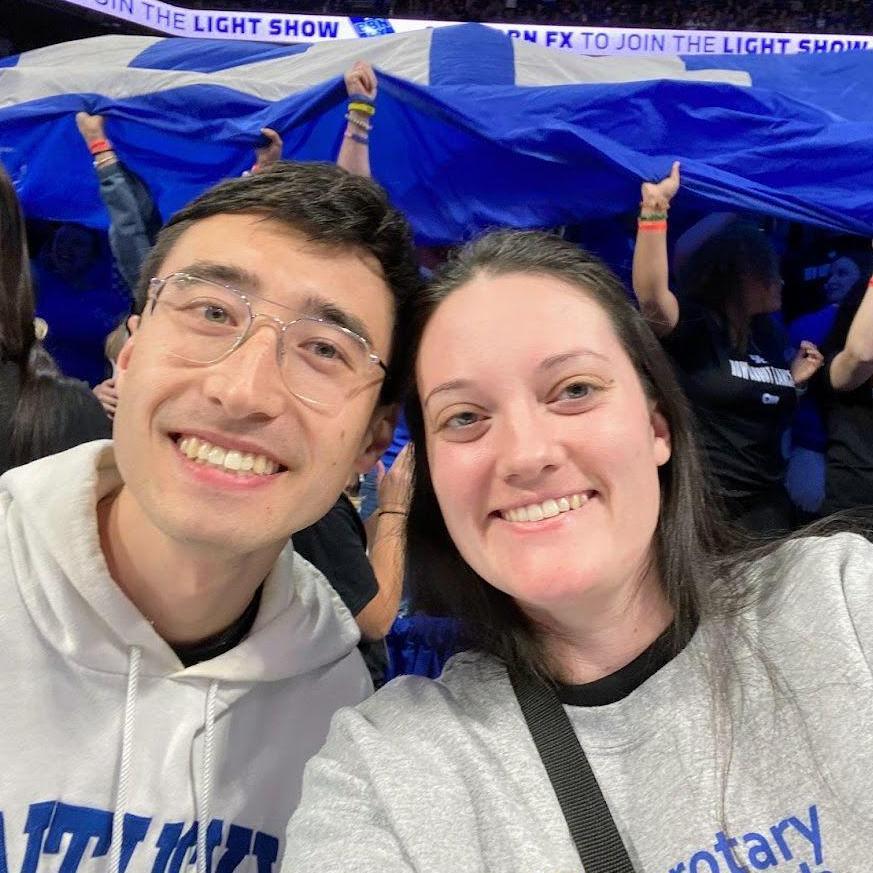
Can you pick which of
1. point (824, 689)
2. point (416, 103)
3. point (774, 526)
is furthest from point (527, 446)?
point (416, 103)

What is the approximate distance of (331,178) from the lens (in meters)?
1.11

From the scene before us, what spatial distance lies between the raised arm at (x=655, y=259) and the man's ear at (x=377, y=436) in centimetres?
113

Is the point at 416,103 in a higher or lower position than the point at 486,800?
higher

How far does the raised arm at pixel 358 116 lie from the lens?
220 centimetres

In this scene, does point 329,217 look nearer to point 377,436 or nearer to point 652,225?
point 377,436

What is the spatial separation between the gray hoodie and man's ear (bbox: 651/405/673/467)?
53 cm

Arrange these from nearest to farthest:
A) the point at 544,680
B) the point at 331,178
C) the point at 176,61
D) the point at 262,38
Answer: the point at 544,680, the point at 331,178, the point at 176,61, the point at 262,38

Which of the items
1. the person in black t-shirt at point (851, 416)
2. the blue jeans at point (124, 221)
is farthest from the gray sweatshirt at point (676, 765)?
the blue jeans at point (124, 221)

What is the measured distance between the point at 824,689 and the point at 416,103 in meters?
1.98

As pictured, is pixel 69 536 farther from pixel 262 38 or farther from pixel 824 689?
pixel 262 38

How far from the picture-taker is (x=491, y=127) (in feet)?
7.16

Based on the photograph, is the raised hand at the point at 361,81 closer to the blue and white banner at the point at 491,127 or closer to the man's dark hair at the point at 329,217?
the blue and white banner at the point at 491,127

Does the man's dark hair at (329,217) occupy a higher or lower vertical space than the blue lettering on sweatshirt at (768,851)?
higher

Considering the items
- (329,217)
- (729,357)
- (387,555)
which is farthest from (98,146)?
(729,357)
